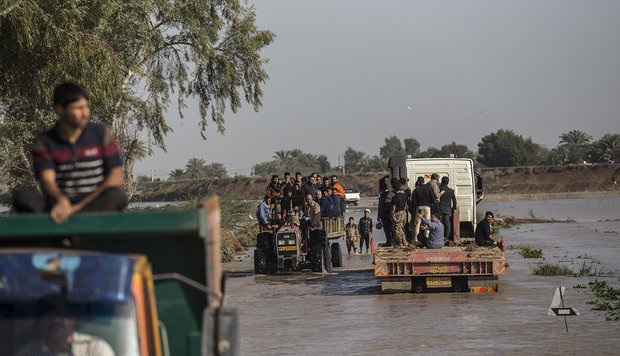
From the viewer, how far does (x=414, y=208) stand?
25.5 m

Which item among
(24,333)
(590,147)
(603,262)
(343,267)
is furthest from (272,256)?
(590,147)

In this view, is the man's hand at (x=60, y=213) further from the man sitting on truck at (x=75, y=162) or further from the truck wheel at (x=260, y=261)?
the truck wheel at (x=260, y=261)

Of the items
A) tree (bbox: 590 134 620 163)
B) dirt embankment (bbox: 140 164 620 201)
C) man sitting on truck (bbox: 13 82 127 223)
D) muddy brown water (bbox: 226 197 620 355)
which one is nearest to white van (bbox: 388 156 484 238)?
muddy brown water (bbox: 226 197 620 355)

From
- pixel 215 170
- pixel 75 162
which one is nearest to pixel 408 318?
pixel 75 162

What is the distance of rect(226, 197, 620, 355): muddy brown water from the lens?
16.9m

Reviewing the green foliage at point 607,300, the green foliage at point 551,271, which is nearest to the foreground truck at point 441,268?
the green foliage at point 607,300

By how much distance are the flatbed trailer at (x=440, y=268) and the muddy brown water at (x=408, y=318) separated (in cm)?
25

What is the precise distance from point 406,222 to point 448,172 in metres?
3.15

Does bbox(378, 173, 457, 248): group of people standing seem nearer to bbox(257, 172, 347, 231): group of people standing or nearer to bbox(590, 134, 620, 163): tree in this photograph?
bbox(257, 172, 347, 231): group of people standing

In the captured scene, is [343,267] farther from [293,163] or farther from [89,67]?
[293,163]

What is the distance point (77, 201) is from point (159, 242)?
70cm

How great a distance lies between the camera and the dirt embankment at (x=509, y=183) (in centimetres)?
13475

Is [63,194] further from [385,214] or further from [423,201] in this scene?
[385,214]

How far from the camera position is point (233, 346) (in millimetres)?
5137
